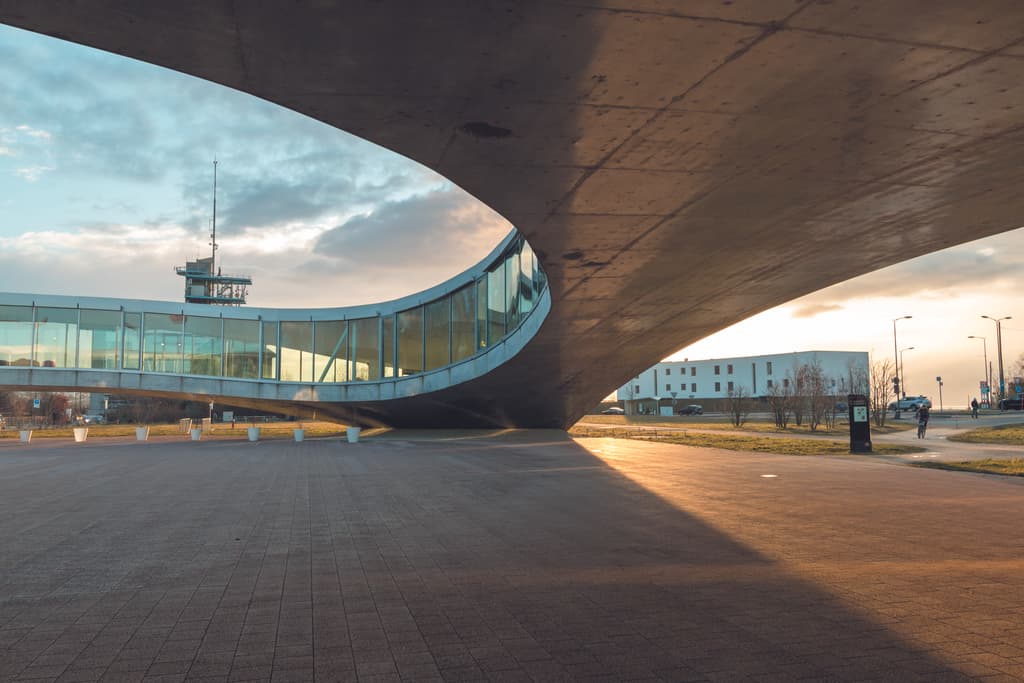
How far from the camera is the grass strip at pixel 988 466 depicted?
1505 centimetres

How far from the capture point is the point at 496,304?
31.4 metres

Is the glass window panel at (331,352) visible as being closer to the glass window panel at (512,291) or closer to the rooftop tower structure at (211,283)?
the glass window panel at (512,291)

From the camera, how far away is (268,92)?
7.86 m

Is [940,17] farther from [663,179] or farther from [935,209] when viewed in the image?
[935,209]

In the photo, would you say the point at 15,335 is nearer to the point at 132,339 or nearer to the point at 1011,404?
the point at 132,339

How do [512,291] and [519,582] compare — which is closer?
[519,582]

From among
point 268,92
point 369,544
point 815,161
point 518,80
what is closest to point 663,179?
point 815,161

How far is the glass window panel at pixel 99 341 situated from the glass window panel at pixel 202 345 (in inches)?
137

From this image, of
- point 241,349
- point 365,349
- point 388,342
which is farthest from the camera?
point 241,349

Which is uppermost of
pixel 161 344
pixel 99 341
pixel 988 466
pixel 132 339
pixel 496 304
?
pixel 496 304

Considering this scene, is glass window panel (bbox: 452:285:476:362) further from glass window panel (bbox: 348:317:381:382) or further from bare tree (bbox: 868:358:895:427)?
bare tree (bbox: 868:358:895:427)

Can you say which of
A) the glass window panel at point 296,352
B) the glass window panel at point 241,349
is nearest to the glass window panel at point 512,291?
the glass window panel at point 296,352

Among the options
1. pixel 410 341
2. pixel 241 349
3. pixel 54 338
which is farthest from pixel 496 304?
pixel 54 338

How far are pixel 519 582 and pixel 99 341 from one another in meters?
40.8
